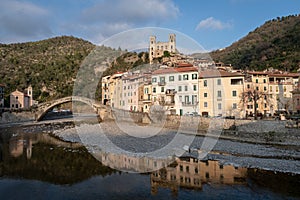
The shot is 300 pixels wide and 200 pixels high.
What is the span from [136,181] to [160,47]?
67.7m

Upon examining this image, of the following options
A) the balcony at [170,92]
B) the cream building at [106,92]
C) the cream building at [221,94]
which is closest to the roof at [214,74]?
the cream building at [221,94]

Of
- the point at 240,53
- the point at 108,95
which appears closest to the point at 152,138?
the point at 108,95

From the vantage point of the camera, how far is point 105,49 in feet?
296

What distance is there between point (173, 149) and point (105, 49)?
7698 centimetres

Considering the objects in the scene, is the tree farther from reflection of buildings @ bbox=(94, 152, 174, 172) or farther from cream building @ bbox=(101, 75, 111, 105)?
cream building @ bbox=(101, 75, 111, 105)

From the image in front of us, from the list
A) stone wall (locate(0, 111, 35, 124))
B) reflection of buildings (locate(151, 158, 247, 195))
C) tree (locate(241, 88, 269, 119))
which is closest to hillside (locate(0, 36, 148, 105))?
stone wall (locate(0, 111, 35, 124))

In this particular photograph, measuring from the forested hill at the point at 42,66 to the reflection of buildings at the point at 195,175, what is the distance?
60.1 meters

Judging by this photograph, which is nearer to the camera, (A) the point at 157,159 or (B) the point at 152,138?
(A) the point at 157,159

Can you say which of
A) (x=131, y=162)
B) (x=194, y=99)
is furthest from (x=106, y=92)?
(x=131, y=162)

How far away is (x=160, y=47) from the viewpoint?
7631 cm

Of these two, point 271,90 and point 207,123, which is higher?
point 271,90

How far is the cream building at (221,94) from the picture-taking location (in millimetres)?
29533

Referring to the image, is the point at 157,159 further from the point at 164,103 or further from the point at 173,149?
the point at 164,103

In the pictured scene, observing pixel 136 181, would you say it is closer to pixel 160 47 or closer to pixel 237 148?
pixel 237 148
